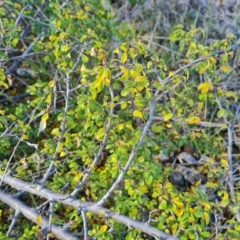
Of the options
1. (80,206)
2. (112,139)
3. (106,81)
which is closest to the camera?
(106,81)

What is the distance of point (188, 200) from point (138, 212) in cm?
19

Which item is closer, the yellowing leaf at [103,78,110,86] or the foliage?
the yellowing leaf at [103,78,110,86]

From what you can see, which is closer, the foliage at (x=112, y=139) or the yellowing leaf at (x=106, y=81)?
the yellowing leaf at (x=106, y=81)

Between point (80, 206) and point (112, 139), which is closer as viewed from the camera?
point (80, 206)

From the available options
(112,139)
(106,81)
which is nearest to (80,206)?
(112,139)

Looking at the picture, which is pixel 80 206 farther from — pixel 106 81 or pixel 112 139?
pixel 106 81

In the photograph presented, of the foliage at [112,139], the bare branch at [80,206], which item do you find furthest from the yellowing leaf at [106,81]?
the bare branch at [80,206]

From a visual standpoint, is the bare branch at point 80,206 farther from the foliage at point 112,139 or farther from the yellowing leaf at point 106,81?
the yellowing leaf at point 106,81

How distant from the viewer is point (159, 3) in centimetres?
286

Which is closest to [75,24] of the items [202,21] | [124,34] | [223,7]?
[124,34]

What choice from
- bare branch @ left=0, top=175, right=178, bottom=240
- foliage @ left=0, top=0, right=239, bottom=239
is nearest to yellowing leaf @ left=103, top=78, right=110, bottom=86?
foliage @ left=0, top=0, right=239, bottom=239

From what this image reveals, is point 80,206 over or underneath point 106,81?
underneath

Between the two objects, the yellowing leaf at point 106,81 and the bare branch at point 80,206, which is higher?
the yellowing leaf at point 106,81

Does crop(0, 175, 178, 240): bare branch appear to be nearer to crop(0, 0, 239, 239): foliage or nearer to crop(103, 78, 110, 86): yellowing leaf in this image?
crop(0, 0, 239, 239): foliage
